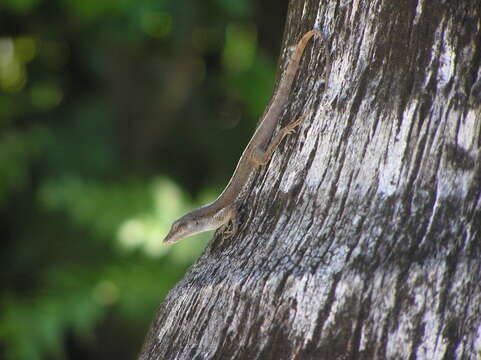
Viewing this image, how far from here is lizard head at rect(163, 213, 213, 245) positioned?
14.9 ft

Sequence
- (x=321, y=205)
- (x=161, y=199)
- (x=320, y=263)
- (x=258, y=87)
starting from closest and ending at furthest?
(x=320, y=263) → (x=321, y=205) → (x=161, y=199) → (x=258, y=87)

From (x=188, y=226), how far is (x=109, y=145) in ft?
10.8

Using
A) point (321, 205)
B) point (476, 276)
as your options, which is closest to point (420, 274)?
point (476, 276)

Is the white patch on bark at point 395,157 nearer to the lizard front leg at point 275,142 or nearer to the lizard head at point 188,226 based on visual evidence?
the lizard front leg at point 275,142

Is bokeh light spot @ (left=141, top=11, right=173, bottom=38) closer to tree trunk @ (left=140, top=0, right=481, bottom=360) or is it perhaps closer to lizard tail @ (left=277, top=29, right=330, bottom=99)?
lizard tail @ (left=277, top=29, right=330, bottom=99)

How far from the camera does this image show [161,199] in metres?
6.41

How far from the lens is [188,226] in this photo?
15.4ft

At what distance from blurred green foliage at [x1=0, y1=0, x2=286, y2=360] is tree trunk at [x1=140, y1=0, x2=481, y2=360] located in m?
3.70

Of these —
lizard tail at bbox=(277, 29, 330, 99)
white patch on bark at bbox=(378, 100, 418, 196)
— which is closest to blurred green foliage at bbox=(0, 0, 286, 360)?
lizard tail at bbox=(277, 29, 330, 99)

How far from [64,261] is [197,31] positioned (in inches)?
105

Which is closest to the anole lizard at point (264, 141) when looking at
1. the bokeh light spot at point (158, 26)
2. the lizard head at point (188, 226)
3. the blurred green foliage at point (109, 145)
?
the lizard head at point (188, 226)

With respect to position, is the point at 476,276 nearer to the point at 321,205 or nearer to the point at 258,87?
the point at 321,205

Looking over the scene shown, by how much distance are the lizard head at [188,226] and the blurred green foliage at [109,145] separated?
1.29 m

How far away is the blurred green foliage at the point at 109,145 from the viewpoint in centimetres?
646
